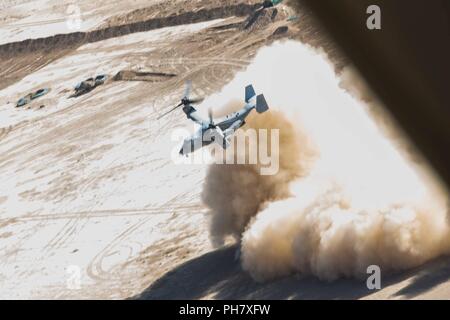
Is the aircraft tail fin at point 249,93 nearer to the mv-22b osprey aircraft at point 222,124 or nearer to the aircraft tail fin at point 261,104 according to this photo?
the mv-22b osprey aircraft at point 222,124

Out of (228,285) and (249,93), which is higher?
(249,93)

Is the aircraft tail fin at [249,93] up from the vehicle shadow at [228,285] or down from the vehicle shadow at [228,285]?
up

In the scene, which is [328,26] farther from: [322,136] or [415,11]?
[322,136]

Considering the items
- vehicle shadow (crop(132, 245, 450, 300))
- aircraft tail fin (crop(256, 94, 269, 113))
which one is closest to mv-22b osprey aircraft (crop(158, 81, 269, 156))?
aircraft tail fin (crop(256, 94, 269, 113))

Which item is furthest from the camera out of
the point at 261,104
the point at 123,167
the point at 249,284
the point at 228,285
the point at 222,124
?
the point at 123,167

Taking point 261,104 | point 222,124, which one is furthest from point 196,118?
point 261,104

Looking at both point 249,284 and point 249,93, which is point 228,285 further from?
point 249,93

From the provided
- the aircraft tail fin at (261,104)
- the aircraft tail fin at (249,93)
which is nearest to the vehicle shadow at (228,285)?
the aircraft tail fin at (261,104)

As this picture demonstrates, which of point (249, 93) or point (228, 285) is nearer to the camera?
point (228, 285)
